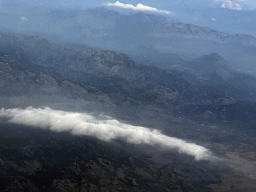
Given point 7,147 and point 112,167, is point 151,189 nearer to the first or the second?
point 112,167

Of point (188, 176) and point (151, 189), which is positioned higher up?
point (188, 176)

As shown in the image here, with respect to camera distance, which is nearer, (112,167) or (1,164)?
(1,164)

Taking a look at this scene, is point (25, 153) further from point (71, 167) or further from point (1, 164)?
point (71, 167)

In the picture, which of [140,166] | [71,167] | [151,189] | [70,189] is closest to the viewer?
[70,189]

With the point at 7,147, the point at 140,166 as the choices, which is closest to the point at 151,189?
the point at 140,166

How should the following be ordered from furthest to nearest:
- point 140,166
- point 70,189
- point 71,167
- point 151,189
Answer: point 140,166 < point 71,167 < point 151,189 < point 70,189

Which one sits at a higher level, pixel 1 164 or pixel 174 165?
pixel 174 165

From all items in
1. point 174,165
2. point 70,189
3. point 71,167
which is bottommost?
point 70,189

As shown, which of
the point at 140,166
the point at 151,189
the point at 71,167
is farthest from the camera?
the point at 140,166

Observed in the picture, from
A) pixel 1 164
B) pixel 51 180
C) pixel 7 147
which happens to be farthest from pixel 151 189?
pixel 7 147
